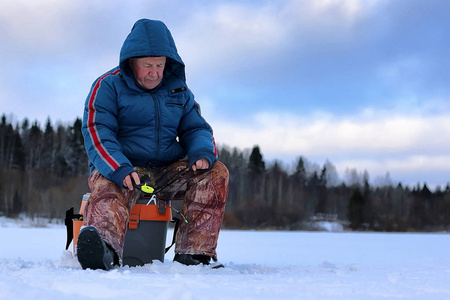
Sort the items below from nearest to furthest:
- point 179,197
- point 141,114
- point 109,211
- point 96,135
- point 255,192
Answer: point 109,211 → point 96,135 → point 141,114 → point 179,197 → point 255,192

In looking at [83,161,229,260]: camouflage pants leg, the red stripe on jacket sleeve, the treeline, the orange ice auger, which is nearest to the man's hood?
the red stripe on jacket sleeve

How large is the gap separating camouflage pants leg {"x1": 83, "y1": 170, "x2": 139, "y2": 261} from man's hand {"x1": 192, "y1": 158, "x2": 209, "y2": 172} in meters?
0.33

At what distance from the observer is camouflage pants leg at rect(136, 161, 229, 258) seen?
7.29 feet

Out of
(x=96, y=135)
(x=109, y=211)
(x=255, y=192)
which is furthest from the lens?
(x=255, y=192)

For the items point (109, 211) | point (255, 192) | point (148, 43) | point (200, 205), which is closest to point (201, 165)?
point (200, 205)

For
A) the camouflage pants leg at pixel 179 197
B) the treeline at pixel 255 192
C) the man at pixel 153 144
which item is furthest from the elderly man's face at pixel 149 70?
the treeline at pixel 255 192

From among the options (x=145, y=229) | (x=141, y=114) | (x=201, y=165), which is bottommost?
(x=145, y=229)

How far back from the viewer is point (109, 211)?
2.04 meters

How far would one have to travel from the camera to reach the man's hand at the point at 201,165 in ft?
7.41

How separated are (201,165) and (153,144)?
29 centimetres

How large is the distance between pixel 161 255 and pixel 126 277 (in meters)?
0.93

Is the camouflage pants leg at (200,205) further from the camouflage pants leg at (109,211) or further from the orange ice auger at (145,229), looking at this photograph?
the camouflage pants leg at (109,211)

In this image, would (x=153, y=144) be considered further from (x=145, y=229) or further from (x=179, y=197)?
(x=145, y=229)

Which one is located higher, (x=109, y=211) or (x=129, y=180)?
(x=129, y=180)
